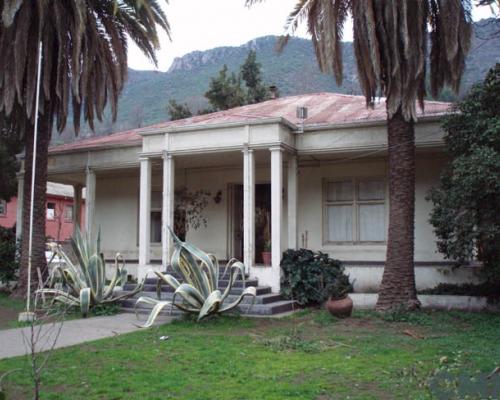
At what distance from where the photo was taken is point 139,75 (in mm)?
75625

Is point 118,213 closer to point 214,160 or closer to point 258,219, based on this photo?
point 214,160

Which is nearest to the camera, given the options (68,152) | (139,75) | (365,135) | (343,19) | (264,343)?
(264,343)

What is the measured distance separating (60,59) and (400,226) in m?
8.96

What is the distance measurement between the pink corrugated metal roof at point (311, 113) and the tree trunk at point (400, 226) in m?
1.88

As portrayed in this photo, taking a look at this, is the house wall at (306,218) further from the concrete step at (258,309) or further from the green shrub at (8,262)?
the green shrub at (8,262)

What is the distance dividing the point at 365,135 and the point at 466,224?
13.5ft

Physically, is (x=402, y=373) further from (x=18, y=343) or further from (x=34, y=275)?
(x=34, y=275)

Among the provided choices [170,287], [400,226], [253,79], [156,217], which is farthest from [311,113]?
[253,79]

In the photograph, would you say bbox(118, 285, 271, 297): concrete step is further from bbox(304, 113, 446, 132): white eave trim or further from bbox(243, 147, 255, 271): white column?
bbox(304, 113, 446, 132): white eave trim

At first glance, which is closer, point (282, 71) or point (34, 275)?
point (34, 275)

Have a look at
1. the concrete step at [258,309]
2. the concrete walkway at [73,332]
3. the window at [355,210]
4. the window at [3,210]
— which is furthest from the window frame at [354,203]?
the window at [3,210]

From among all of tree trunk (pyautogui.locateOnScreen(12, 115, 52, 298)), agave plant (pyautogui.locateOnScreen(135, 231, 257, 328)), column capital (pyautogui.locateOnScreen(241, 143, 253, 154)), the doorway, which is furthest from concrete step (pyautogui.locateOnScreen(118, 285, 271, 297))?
column capital (pyautogui.locateOnScreen(241, 143, 253, 154))

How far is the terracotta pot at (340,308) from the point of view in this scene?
10735mm

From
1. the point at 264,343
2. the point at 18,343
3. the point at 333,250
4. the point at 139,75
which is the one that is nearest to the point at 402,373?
the point at 264,343
